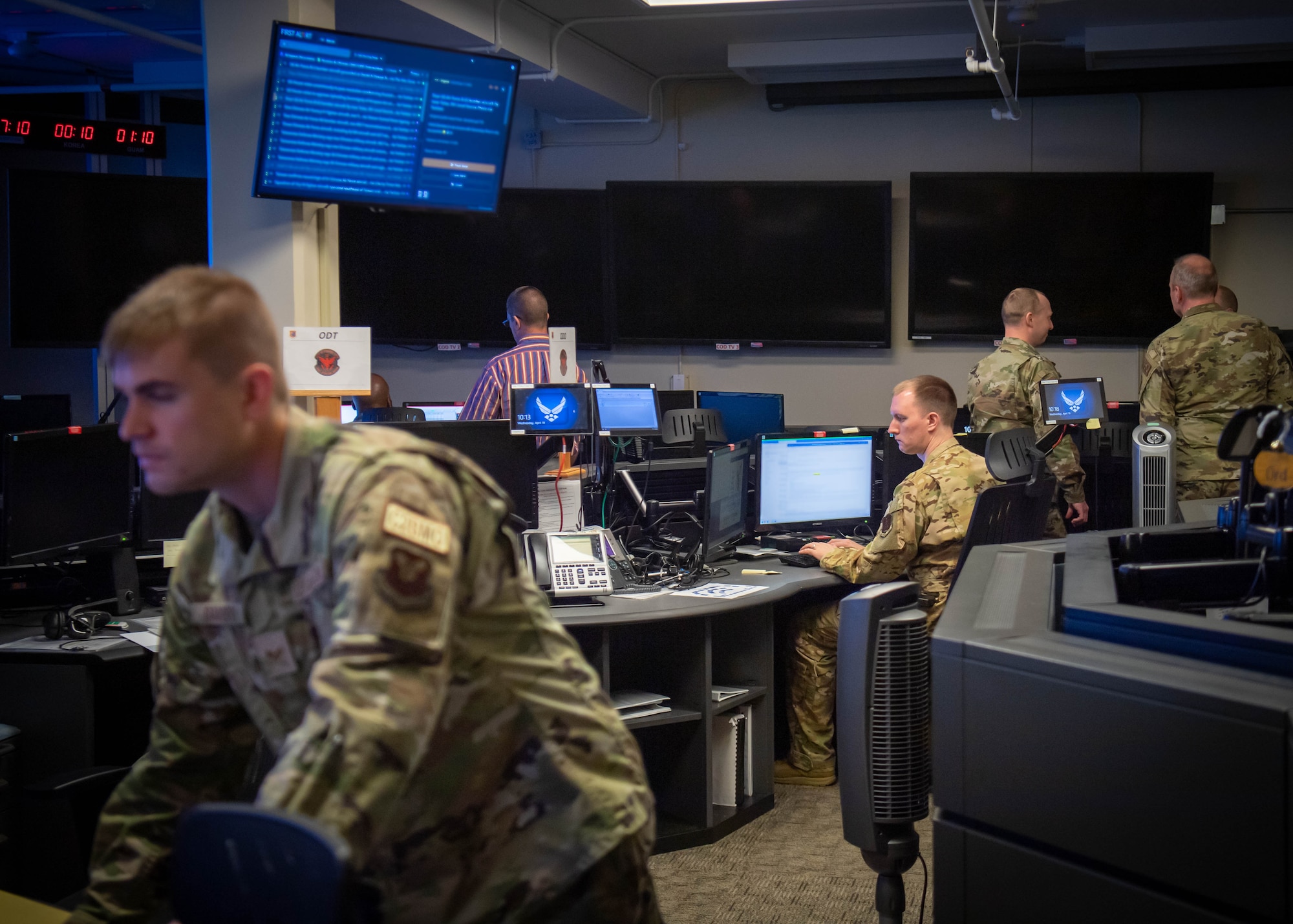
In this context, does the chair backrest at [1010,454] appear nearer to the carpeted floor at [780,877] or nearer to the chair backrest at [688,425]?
the carpeted floor at [780,877]

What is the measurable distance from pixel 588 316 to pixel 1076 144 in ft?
9.91

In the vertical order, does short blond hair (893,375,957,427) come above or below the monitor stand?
above

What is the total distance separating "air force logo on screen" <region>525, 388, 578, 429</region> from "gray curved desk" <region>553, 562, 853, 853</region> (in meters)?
0.56

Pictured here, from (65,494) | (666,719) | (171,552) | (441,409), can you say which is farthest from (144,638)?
(441,409)

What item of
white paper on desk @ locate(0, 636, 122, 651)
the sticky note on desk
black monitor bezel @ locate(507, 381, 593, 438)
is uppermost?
black monitor bezel @ locate(507, 381, 593, 438)

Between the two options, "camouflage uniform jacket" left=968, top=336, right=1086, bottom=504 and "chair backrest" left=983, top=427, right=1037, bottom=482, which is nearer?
"chair backrest" left=983, top=427, right=1037, bottom=482

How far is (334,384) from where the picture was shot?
3367 millimetres

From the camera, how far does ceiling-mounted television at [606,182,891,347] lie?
705 cm

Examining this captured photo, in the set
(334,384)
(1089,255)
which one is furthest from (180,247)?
(1089,255)

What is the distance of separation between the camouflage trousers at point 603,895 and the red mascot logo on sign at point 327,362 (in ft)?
7.60

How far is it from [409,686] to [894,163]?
21.9 ft

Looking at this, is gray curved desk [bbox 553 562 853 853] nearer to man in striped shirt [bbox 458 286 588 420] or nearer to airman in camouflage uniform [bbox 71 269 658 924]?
man in striped shirt [bbox 458 286 588 420]

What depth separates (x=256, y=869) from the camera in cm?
92

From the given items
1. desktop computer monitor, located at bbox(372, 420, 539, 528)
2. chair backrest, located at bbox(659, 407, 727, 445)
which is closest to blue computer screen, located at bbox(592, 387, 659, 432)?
chair backrest, located at bbox(659, 407, 727, 445)
